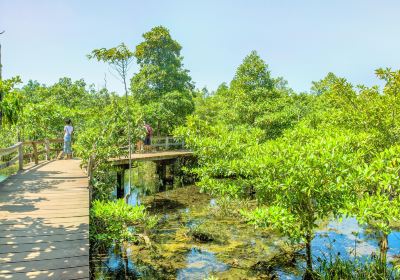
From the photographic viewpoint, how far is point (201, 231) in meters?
10.8

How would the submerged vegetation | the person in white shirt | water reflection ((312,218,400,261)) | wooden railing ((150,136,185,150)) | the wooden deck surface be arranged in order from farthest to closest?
wooden railing ((150,136,185,150)), the wooden deck surface, the person in white shirt, water reflection ((312,218,400,261)), the submerged vegetation

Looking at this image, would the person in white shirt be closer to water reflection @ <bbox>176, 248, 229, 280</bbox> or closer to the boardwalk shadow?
water reflection @ <bbox>176, 248, 229, 280</bbox>

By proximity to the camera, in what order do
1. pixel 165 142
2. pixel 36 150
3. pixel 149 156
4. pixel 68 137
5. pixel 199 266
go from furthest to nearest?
1. pixel 165 142
2. pixel 149 156
3. pixel 68 137
4. pixel 36 150
5. pixel 199 266

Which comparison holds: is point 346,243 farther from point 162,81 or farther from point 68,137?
point 162,81

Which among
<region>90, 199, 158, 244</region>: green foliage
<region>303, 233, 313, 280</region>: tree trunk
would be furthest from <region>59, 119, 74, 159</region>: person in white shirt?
<region>303, 233, 313, 280</region>: tree trunk

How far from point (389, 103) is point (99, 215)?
7.90 meters

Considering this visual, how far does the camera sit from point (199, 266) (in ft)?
27.7

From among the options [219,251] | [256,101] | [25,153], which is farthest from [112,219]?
[256,101]

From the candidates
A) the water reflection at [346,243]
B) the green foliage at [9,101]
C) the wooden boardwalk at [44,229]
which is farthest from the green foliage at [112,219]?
the water reflection at [346,243]

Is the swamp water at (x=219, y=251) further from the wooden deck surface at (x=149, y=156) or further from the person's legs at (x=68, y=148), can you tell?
the person's legs at (x=68, y=148)

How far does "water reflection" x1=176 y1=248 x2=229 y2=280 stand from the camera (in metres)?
7.94

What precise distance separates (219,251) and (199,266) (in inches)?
46.3

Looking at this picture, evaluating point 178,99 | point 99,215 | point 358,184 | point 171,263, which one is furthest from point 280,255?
point 178,99

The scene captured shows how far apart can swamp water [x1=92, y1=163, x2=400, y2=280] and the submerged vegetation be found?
0.06 meters
